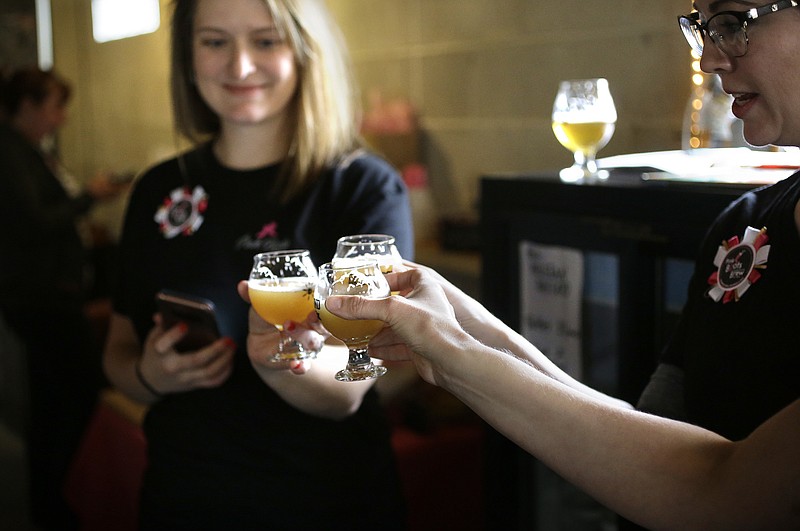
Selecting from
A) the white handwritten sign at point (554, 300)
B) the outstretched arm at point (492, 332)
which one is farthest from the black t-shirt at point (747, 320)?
the white handwritten sign at point (554, 300)

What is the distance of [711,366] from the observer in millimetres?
1294

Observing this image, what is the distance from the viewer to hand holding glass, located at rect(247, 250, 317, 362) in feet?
5.06

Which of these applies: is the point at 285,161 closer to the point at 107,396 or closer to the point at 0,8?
the point at 107,396

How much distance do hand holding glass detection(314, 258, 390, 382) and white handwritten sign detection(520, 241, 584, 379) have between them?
78 cm

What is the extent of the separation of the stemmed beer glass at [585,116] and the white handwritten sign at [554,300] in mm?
188

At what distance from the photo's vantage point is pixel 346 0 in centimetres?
467

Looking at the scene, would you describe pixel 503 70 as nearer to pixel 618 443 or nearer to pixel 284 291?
pixel 284 291

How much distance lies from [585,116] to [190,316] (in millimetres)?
956

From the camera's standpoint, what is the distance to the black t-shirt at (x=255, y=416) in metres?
1.84

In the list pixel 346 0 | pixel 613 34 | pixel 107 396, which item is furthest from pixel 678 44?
pixel 107 396

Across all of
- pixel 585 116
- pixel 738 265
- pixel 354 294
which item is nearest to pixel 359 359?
pixel 354 294

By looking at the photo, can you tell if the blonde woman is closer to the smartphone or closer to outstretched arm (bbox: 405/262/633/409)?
the smartphone

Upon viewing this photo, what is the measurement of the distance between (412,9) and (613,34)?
1.30 m

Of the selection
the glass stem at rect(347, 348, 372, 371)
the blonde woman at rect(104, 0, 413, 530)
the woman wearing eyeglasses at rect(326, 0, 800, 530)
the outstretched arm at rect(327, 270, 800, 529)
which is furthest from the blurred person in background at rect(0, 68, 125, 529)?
the outstretched arm at rect(327, 270, 800, 529)
